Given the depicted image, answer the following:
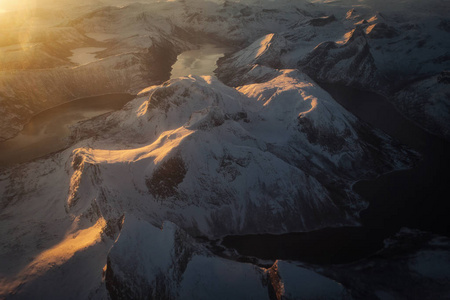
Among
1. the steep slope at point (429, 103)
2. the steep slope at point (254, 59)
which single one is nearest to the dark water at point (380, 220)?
the steep slope at point (429, 103)

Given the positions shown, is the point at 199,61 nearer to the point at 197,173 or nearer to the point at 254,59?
the point at 254,59

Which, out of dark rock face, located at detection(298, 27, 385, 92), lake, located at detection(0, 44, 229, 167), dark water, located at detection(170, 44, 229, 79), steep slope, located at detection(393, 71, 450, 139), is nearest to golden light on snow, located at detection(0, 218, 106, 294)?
lake, located at detection(0, 44, 229, 167)

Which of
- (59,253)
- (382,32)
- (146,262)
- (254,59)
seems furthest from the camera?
(382,32)

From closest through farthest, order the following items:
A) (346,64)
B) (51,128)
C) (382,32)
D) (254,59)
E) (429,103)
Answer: (51,128) < (429,103) < (346,64) < (254,59) < (382,32)

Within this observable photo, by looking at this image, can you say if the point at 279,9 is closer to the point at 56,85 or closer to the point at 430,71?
the point at 430,71

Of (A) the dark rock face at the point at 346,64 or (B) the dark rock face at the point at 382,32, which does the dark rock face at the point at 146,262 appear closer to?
(A) the dark rock face at the point at 346,64

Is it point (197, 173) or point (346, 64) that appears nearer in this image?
point (197, 173)

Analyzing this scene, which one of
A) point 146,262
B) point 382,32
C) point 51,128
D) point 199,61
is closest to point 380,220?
point 146,262
